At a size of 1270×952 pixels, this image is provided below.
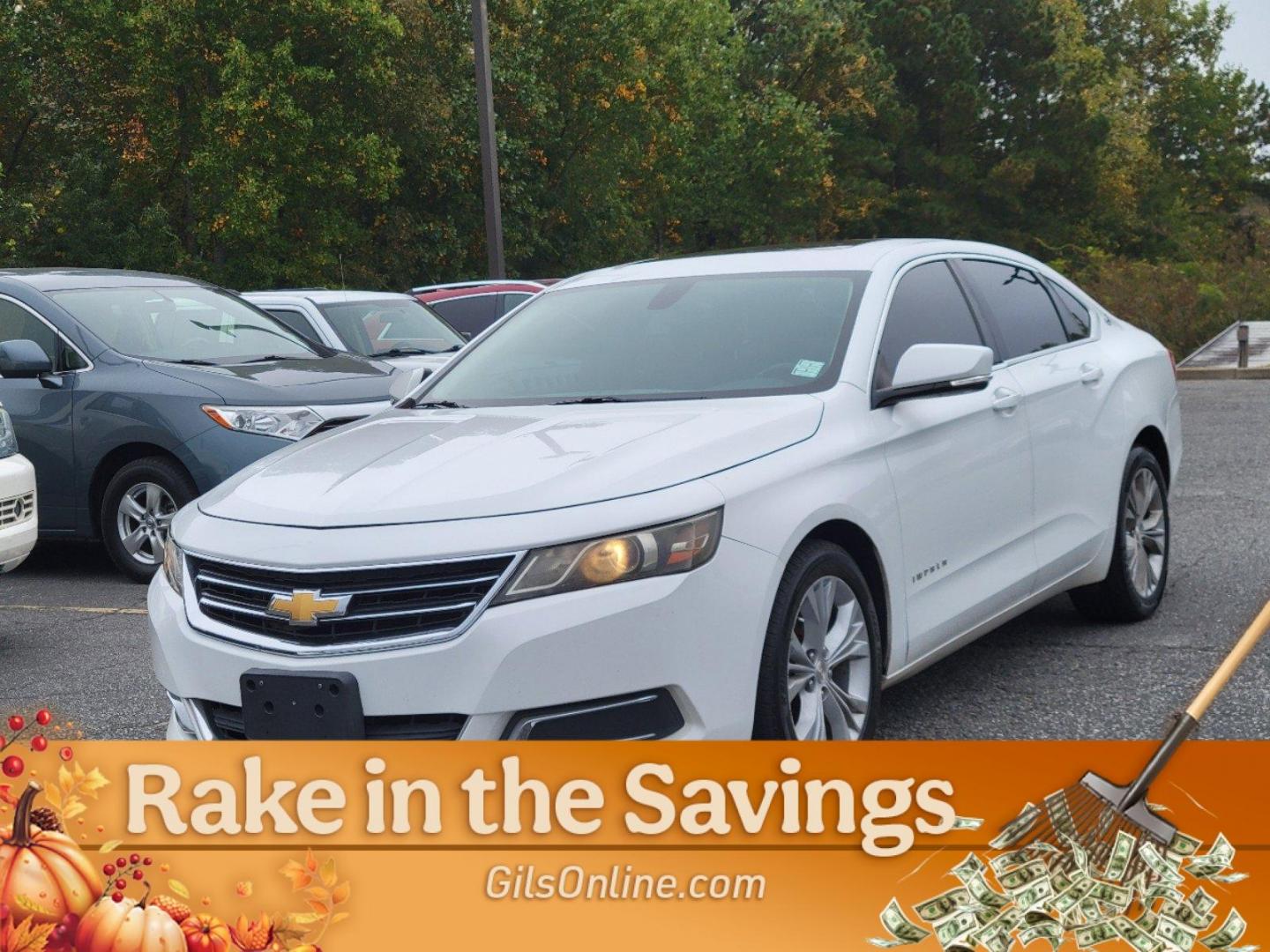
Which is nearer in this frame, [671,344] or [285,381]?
[671,344]

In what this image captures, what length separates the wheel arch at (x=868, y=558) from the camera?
4125mm

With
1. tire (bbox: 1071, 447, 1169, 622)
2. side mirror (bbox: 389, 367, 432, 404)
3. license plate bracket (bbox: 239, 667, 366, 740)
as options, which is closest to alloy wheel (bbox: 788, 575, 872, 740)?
license plate bracket (bbox: 239, 667, 366, 740)

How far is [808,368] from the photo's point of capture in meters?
4.62

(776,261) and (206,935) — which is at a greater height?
(776,261)

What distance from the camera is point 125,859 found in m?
3.17

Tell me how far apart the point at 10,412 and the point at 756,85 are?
41.6 metres

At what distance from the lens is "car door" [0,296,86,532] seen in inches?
341

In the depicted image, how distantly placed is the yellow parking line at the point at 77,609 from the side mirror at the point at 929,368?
4.28 meters

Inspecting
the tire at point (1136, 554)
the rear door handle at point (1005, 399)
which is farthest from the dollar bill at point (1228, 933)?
the tire at point (1136, 554)

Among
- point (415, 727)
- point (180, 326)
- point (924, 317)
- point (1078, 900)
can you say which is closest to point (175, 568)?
point (415, 727)

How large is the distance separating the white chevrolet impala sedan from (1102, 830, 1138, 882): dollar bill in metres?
0.86

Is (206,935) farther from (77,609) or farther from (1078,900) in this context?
(77,609)

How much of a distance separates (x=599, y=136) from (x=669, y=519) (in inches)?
1388

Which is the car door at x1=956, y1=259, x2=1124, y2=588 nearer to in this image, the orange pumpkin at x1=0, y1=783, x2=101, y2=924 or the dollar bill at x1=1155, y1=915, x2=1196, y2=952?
the dollar bill at x1=1155, y1=915, x2=1196, y2=952
